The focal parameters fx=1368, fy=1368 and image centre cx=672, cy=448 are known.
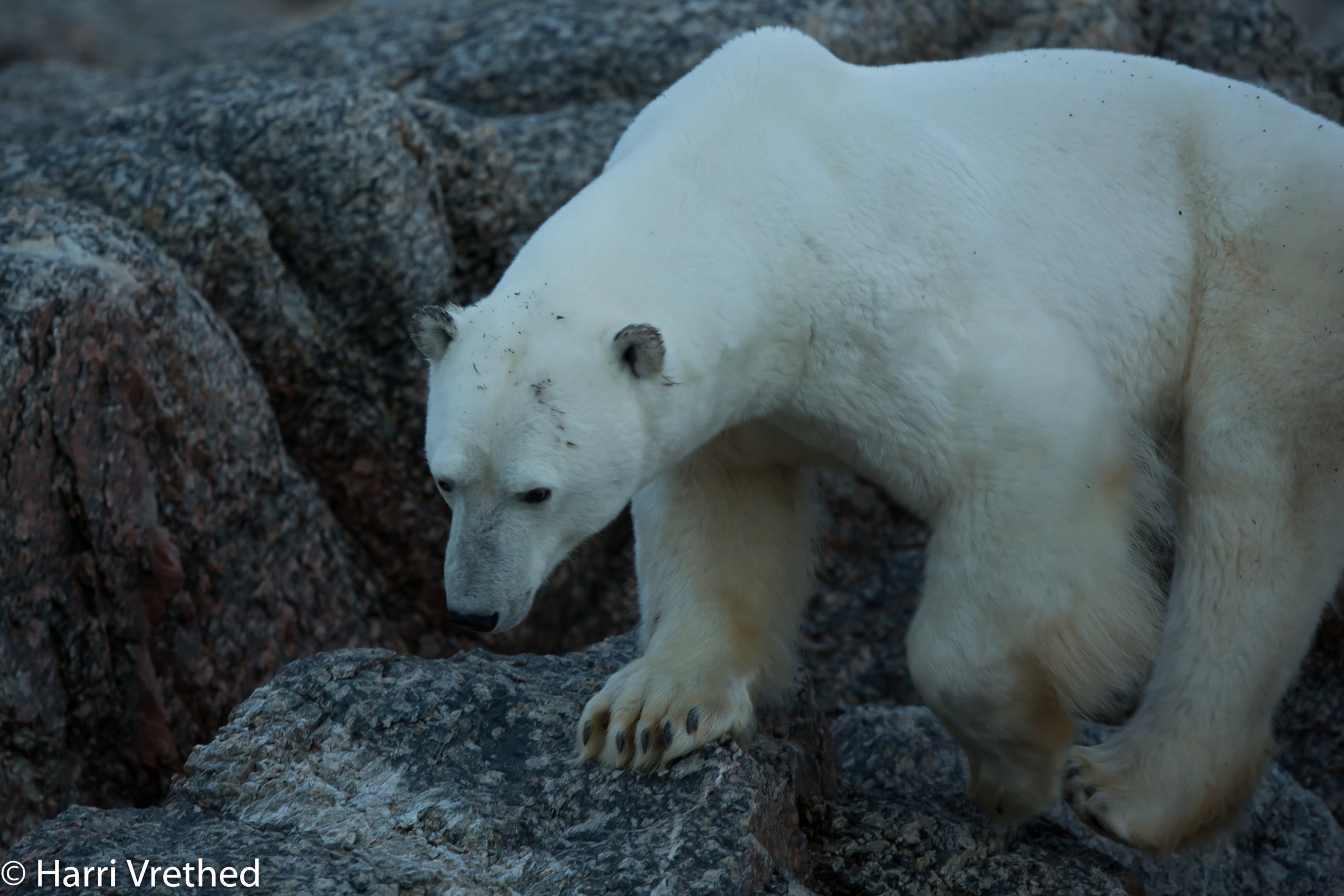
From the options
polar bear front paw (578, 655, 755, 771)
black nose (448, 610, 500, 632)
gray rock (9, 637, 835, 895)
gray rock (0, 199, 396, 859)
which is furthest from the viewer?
gray rock (0, 199, 396, 859)

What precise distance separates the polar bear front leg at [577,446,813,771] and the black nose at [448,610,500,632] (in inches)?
19.0

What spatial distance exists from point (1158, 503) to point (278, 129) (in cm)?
355

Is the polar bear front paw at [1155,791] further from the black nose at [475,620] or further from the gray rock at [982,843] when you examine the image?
the black nose at [475,620]

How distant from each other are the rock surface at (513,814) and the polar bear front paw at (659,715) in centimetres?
5

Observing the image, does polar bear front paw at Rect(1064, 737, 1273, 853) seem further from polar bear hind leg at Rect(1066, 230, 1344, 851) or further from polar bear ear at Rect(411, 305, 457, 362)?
polar bear ear at Rect(411, 305, 457, 362)

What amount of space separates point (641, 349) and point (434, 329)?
1.59ft

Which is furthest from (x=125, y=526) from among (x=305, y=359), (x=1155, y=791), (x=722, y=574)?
(x=1155, y=791)

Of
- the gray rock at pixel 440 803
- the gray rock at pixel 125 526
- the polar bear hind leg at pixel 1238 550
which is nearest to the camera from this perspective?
the gray rock at pixel 440 803

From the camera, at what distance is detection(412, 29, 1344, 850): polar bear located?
9.85ft

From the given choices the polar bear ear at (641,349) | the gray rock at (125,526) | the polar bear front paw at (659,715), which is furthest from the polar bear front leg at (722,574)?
the gray rock at (125,526)

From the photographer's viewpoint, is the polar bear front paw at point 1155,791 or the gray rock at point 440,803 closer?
the gray rock at point 440,803

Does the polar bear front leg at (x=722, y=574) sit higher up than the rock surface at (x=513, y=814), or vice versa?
the polar bear front leg at (x=722, y=574)

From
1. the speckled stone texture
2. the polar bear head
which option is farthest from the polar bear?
the speckled stone texture

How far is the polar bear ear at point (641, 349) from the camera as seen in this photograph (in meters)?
2.83
